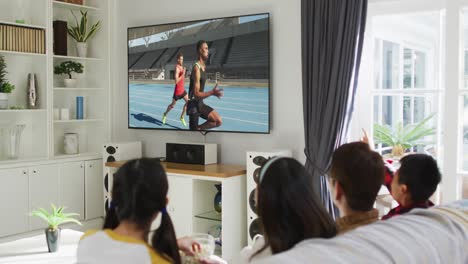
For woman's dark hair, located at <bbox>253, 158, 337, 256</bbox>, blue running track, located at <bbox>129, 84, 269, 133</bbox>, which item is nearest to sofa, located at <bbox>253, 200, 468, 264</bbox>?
woman's dark hair, located at <bbox>253, 158, 337, 256</bbox>

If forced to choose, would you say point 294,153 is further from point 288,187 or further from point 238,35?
point 288,187

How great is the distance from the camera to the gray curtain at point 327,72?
438cm

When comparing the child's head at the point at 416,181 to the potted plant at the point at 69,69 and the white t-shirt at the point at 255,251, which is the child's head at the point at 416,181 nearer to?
the white t-shirt at the point at 255,251

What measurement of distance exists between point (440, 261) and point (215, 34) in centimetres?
411

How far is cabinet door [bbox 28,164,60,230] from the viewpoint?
211 inches

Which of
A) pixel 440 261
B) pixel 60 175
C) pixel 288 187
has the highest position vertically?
pixel 288 187

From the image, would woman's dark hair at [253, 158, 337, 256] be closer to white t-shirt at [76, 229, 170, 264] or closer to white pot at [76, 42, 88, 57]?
white t-shirt at [76, 229, 170, 264]

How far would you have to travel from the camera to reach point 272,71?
501 cm

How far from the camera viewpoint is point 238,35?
16.7ft

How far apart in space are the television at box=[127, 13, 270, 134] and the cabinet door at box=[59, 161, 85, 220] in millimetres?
708

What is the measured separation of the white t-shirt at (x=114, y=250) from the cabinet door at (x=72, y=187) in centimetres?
401

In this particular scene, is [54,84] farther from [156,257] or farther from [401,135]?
[156,257]

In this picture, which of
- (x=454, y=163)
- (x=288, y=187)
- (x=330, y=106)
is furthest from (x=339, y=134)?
(x=288, y=187)

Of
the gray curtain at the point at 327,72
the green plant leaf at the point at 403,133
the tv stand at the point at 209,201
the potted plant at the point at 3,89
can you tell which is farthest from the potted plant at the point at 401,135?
the potted plant at the point at 3,89
